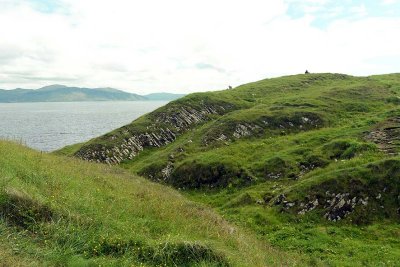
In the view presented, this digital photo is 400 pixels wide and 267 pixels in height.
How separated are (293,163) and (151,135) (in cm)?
2872

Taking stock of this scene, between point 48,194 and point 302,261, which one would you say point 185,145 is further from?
point 48,194

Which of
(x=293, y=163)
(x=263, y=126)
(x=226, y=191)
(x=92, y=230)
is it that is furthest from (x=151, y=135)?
(x=92, y=230)

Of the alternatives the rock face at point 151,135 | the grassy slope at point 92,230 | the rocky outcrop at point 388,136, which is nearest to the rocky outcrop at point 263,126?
the rock face at point 151,135

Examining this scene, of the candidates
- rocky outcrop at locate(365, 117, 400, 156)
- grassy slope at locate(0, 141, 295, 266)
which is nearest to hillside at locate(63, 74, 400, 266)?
rocky outcrop at locate(365, 117, 400, 156)

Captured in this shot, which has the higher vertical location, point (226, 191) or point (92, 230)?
point (92, 230)

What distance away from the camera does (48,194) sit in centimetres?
1472

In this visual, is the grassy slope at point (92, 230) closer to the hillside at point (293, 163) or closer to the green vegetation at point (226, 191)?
the green vegetation at point (226, 191)

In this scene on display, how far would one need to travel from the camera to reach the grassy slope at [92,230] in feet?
38.1

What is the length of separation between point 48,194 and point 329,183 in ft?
Answer: 73.0

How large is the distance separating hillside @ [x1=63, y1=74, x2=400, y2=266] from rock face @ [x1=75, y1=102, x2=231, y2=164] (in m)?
0.18

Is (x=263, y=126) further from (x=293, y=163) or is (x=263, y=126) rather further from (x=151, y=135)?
(x=151, y=135)

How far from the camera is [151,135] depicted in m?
59.7

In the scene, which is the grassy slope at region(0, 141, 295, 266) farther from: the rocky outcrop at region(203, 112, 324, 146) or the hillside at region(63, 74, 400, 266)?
the rocky outcrop at region(203, 112, 324, 146)

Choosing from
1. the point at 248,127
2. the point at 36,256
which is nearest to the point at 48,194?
the point at 36,256
